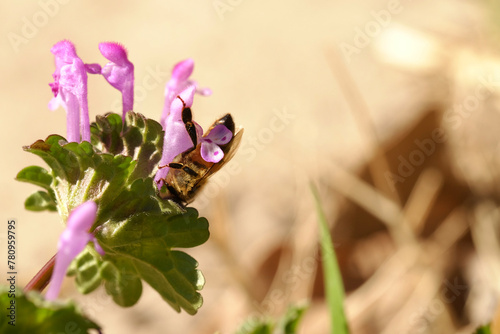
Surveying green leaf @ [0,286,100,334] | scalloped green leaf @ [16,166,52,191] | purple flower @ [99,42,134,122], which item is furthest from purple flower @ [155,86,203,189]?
green leaf @ [0,286,100,334]

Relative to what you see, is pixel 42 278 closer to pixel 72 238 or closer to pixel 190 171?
pixel 72 238

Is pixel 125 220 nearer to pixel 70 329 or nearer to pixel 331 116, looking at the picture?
pixel 70 329

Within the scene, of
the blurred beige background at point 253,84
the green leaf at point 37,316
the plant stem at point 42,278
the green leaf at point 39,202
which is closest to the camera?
the green leaf at point 37,316

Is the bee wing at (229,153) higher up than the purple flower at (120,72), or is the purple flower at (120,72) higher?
the purple flower at (120,72)

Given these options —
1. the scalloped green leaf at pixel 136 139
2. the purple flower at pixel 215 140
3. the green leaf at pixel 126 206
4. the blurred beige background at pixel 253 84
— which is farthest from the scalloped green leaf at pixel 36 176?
the blurred beige background at pixel 253 84

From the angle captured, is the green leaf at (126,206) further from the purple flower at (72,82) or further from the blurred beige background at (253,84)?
the blurred beige background at (253,84)

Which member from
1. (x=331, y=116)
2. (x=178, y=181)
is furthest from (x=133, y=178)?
(x=331, y=116)

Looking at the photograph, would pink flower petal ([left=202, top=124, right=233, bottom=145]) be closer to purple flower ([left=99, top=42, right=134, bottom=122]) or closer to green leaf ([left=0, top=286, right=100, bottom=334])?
purple flower ([left=99, top=42, right=134, bottom=122])
